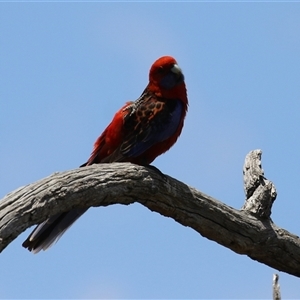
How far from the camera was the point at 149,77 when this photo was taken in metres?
6.76

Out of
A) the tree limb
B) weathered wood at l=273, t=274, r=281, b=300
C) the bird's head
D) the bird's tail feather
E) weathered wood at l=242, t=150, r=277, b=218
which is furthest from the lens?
the bird's head

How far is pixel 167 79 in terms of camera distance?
261 inches

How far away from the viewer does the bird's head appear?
661 centimetres

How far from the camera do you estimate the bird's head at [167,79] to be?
661cm

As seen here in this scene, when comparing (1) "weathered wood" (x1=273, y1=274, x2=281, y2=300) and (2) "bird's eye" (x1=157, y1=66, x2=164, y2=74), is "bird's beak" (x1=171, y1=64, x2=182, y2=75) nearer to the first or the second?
(2) "bird's eye" (x1=157, y1=66, x2=164, y2=74)

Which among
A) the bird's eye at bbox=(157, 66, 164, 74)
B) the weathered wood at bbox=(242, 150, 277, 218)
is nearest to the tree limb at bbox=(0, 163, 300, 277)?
the weathered wood at bbox=(242, 150, 277, 218)

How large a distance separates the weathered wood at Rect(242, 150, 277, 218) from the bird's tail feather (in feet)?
4.29

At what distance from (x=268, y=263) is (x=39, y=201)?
2172 millimetres


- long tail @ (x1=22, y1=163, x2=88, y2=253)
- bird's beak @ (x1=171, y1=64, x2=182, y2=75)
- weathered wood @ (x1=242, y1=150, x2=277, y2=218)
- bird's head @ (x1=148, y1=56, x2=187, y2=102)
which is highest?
bird's beak @ (x1=171, y1=64, x2=182, y2=75)

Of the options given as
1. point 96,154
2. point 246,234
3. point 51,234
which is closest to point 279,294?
point 246,234

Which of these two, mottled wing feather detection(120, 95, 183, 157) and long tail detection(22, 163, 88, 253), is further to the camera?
mottled wing feather detection(120, 95, 183, 157)

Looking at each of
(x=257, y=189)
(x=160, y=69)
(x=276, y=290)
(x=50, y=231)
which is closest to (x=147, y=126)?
(x=160, y=69)

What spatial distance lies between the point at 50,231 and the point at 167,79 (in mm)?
1721

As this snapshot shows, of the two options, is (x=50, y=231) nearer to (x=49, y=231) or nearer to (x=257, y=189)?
(x=49, y=231)
